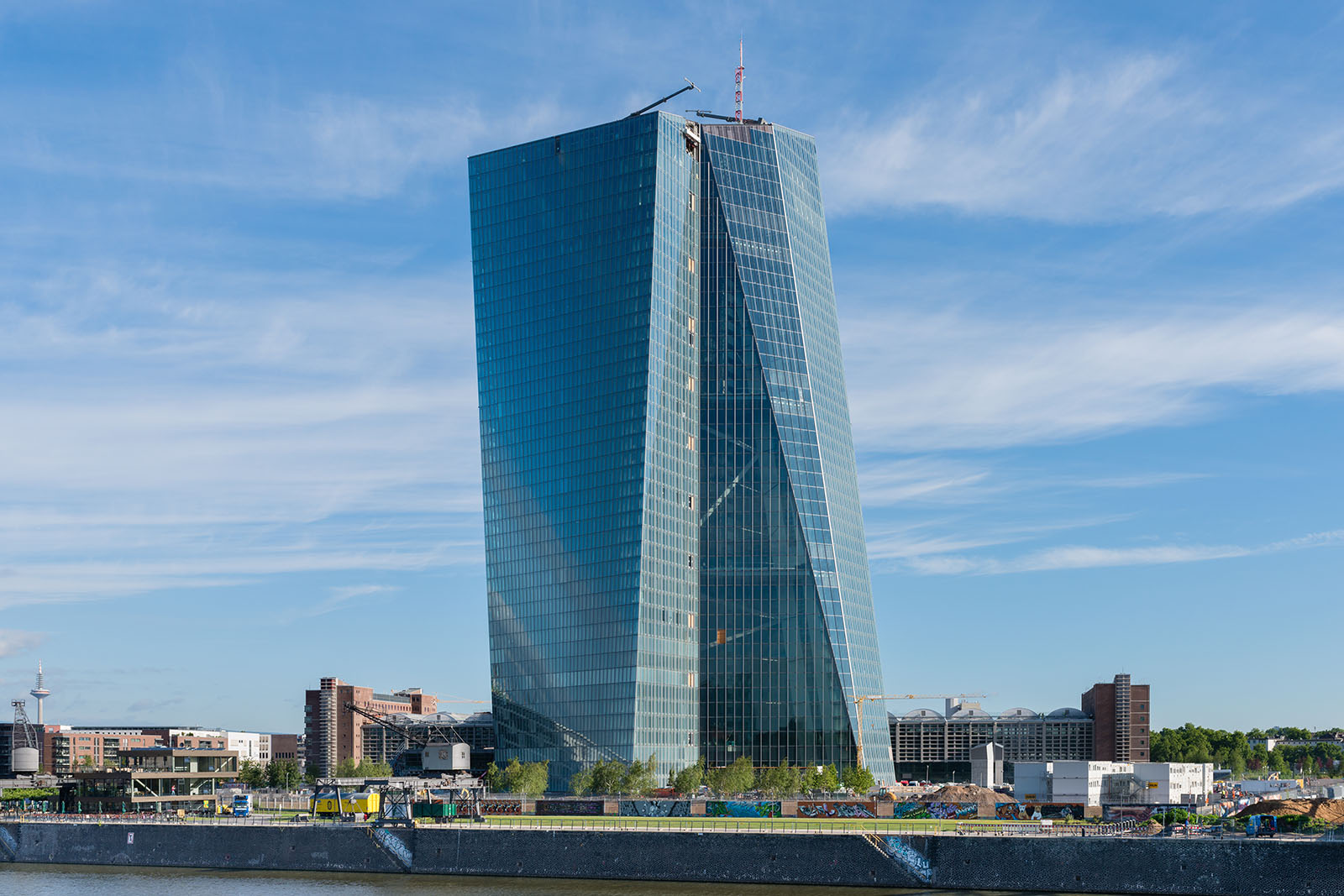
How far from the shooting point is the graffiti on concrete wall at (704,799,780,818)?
489 ft

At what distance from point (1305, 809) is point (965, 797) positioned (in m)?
37.4

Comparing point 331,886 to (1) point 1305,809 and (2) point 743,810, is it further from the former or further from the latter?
(1) point 1305,809

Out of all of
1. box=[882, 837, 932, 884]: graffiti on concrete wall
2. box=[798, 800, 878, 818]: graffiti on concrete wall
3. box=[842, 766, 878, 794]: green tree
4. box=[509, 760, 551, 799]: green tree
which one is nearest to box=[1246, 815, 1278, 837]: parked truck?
box=[882, 837, 932, 884]: graffiti on concrete wall

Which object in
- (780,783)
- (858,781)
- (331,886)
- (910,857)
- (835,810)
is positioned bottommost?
(858,781)

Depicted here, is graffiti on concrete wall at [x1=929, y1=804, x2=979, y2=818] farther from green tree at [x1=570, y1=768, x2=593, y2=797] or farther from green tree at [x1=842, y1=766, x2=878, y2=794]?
green tree at [x1=570, y1=768, x2=593, y2=797]

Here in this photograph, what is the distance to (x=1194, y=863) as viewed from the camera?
362 feet

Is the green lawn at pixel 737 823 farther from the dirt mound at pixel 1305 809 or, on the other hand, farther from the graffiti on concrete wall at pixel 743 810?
the dirt mound at pixel 1305 809

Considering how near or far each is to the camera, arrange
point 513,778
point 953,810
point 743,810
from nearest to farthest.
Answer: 1. point 953,810
2. point 743,810
3. point 513,778

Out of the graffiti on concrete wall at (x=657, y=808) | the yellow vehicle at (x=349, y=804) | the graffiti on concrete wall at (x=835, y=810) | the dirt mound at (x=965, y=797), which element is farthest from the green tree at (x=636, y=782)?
the graffiti on concrete wall at (x=835, y=810)

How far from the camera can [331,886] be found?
12506cm

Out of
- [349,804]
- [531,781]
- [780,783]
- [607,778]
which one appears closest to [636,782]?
[607,778]

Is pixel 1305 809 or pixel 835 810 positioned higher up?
pixel 1305 809

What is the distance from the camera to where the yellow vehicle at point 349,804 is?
500ft

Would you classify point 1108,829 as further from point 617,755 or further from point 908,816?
point 617,755
